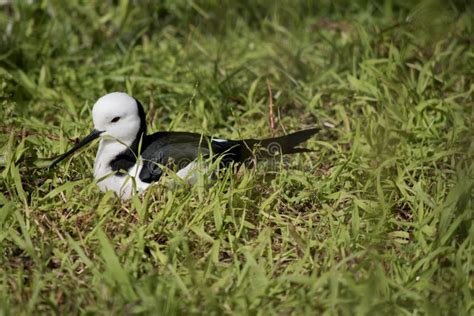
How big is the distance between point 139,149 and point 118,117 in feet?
0.69

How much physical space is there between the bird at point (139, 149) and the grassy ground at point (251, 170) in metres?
0.10

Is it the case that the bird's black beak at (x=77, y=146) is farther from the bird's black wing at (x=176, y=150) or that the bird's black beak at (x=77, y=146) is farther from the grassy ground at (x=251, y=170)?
the bird's black wing at (x=176, y=150)

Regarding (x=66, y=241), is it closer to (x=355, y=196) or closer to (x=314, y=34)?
(x=355, y=196)


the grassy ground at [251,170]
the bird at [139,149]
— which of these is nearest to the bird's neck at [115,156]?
the bird at [139,149]

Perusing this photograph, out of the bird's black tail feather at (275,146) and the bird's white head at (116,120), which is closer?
the bird's white head at (116,120)

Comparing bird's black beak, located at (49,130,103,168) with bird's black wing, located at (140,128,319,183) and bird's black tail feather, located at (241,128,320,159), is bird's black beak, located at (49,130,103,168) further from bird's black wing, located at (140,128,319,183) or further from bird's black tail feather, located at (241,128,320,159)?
bird's black tail feather, located at (241,128,320,159)

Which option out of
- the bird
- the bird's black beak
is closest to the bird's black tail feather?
the bird

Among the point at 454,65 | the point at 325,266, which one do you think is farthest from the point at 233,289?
the point at 454,65

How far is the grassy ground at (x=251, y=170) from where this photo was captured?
109 inches

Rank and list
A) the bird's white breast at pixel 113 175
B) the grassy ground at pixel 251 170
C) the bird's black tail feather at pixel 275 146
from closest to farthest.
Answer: the grassy ground at pixel 251 170 → the bird's white breast at pixel 113 175 → the bird's black tail feather at pixel 275 146

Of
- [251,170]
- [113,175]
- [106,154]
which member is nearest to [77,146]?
[106,154]

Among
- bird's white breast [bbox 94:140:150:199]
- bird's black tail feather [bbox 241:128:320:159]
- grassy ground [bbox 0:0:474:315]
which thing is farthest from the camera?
bird's black tail feather [bbox 241:128:320:159]

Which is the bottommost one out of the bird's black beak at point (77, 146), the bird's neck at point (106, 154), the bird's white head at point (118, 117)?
the bird's neck at point (106, 154)

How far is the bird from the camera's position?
345 cm
